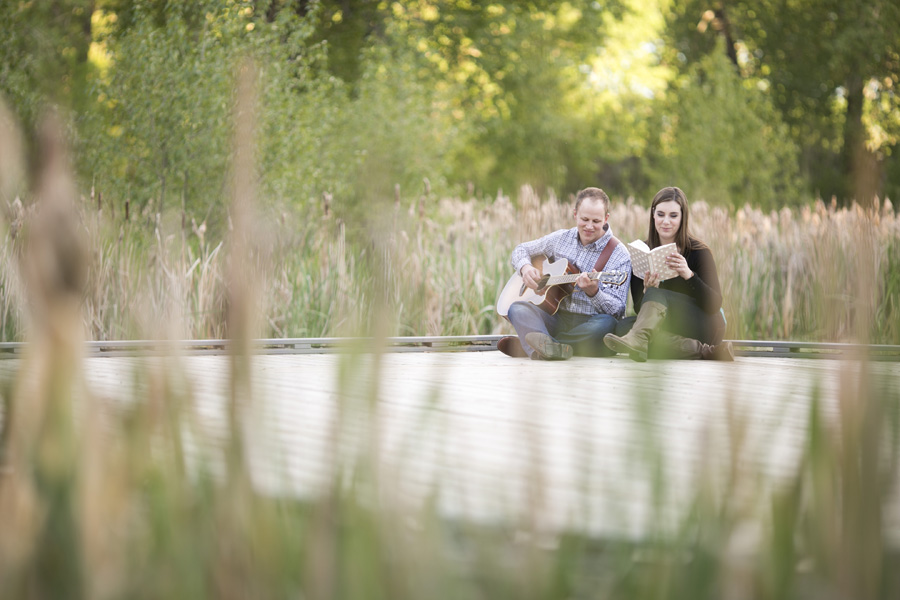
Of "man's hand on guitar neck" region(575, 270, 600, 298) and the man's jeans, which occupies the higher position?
"man's hand on guitar neck" region(575, 270, 600, 298)

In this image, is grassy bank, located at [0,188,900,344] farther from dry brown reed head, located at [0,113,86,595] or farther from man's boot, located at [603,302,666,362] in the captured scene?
dry brown reed head, located at [0,113,86,595]

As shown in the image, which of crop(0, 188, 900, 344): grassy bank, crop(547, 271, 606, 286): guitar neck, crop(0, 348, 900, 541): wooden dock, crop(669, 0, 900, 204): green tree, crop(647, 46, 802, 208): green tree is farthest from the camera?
crop(669, 0, 900, 204): green tree

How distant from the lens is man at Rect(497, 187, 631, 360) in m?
5.43

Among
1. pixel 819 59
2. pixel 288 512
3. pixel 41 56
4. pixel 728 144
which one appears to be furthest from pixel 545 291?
pixel 819 59

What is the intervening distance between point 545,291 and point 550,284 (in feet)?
0.17

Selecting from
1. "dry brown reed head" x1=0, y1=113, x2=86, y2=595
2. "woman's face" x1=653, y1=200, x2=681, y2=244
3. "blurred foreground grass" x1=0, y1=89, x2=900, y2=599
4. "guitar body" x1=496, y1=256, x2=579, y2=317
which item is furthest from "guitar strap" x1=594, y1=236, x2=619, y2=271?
"dry brown reed head" x1=0, y1=113, x2=86, y2=595

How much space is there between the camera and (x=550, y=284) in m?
5.56

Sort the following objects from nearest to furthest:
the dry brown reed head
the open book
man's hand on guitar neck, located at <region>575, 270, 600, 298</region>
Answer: the dry brown reed head → the open book → man's hand on guitar neck, located at <region>575, 270, 600, 298</region>

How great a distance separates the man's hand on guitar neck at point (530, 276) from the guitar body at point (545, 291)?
5 centimetres

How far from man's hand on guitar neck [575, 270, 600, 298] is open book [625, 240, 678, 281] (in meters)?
0.21

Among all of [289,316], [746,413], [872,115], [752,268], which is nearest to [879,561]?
[746,413]

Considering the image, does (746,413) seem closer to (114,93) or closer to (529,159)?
(114,93)

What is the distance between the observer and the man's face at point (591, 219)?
542 cm

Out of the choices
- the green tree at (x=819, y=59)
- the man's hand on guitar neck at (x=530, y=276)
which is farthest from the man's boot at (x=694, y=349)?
the green tree at (x=819, y=59)
